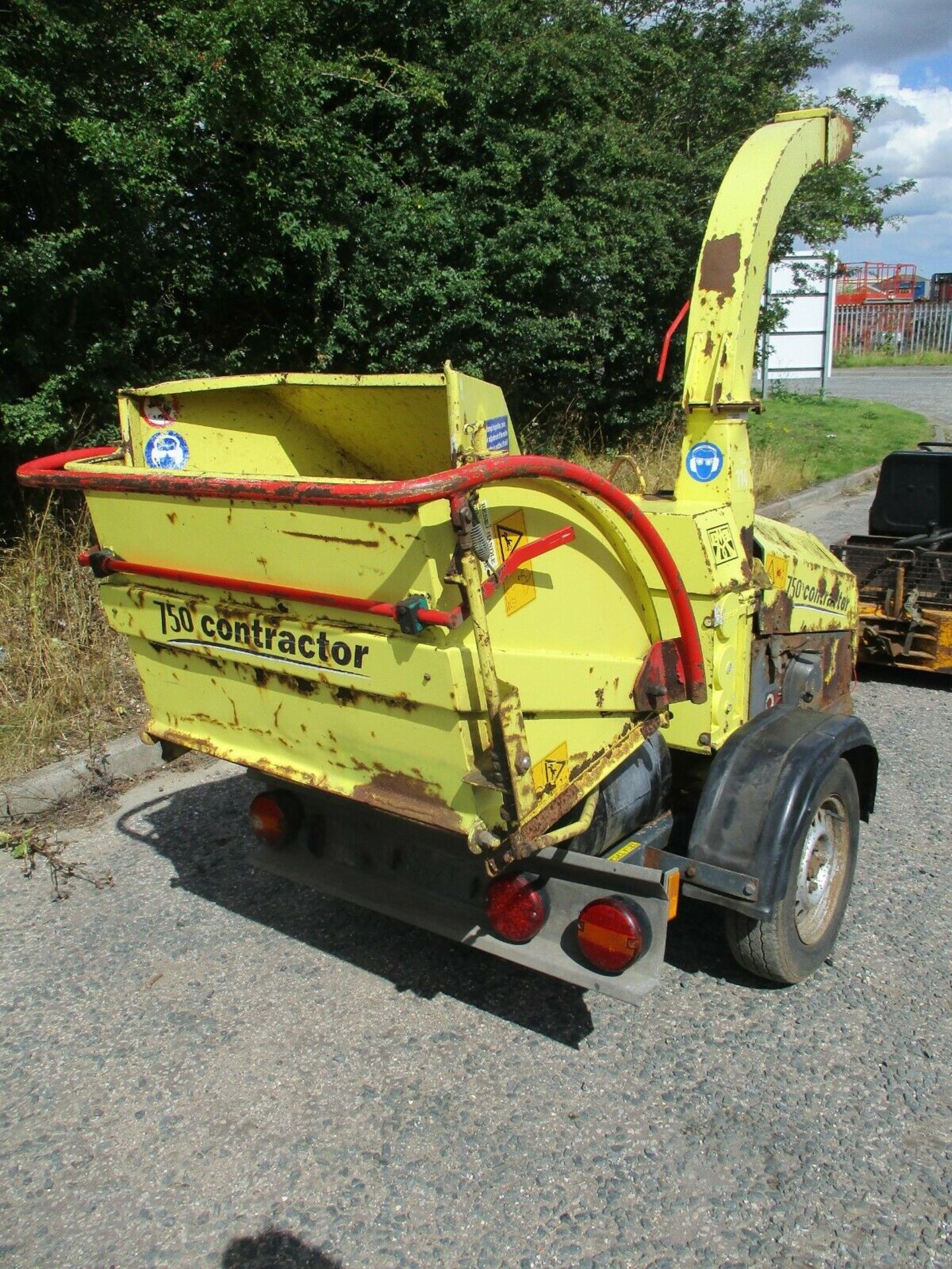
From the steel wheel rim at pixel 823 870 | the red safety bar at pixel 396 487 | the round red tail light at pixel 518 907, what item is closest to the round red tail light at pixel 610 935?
the round red tail light at pixel 518 907

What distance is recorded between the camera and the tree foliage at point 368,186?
18.4 feet

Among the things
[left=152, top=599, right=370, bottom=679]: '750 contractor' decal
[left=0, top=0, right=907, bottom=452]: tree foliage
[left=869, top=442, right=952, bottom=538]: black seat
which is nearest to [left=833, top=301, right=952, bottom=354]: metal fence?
[left=0, top=0, right=907, bottom=452]: tree foliage

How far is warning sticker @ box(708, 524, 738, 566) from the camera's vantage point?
10.3 ft

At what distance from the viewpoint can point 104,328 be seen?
646 centimetres

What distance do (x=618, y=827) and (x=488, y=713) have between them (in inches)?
40.2

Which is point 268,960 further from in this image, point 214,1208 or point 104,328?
point 104,328

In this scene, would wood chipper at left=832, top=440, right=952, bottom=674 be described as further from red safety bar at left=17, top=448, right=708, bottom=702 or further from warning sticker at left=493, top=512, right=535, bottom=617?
warning sticker at left=493, top=512, right=535, bottom=617

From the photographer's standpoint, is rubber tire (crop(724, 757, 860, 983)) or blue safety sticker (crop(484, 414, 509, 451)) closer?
blue safety sticker (crop(484, 414, 509, 451))

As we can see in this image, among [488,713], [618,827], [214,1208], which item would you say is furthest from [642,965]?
[214,1208]

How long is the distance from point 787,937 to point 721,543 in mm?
1287

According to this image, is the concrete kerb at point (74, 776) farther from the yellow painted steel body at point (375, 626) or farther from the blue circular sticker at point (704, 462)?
the blue circular sticker at point (704, 462)

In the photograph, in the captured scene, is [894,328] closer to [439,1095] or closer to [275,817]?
[275,817]

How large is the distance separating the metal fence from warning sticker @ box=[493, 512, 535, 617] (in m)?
33.6

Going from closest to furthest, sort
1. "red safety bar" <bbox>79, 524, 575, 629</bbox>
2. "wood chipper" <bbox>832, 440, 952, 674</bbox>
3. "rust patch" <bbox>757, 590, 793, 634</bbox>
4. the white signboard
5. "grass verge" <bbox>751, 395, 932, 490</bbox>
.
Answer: "red safety bar" <bbox>79, 524, 575, 629</bbox> → "rust patch" <bbox>757, 590, 793, 634</bbox> → "wood chipper" <bbox>832, 440, 952, 674</bbox> → "grass verge" <bbox>751, 395, 932, 490</bbox> → the white signboard
